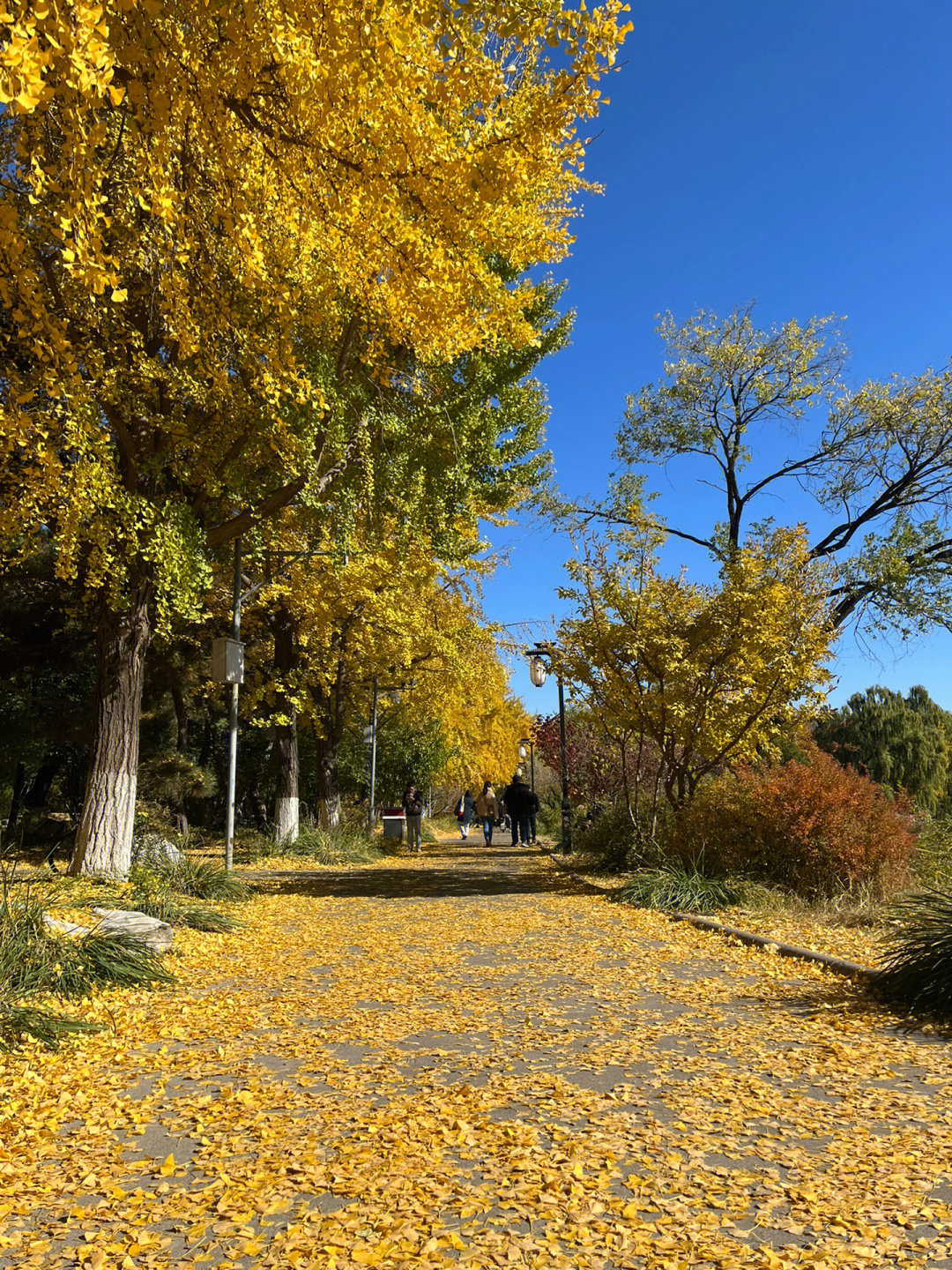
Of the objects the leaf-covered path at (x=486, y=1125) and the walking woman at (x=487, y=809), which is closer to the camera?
the leaf-covered path at (x=486, y=1125)

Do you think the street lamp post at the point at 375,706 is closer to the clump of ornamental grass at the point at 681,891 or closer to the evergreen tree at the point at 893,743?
the clump of ornamental grass at the point at 681,891

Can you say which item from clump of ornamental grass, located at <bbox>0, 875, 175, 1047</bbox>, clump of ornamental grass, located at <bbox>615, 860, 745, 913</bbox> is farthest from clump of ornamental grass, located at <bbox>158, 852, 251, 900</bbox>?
clump of ornamental grass, located at <bbox>615, 860, 745, 913</bbox>

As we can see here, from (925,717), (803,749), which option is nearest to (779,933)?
(803,749)

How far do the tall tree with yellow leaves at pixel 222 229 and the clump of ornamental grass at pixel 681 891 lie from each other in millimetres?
6215

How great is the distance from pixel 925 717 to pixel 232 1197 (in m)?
30.5

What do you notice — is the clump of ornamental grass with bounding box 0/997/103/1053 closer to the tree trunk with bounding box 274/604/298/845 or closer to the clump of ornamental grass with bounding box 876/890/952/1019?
the clump of ornamental grass with bounding box 876/890/952/1019

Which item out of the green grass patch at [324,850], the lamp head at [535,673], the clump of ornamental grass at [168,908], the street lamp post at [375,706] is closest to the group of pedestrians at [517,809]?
the street lamp post at [375,706]

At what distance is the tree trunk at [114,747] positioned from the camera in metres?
10.3

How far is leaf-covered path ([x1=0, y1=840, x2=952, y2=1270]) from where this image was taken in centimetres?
279

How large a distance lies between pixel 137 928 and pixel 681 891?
6.29 metres

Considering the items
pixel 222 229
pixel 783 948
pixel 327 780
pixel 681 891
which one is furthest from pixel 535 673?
pixel 222 229

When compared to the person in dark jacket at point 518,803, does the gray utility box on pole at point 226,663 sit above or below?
above

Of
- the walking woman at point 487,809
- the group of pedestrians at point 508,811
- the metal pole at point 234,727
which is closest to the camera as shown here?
the metal pole at point 234,727

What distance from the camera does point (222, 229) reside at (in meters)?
8.09
